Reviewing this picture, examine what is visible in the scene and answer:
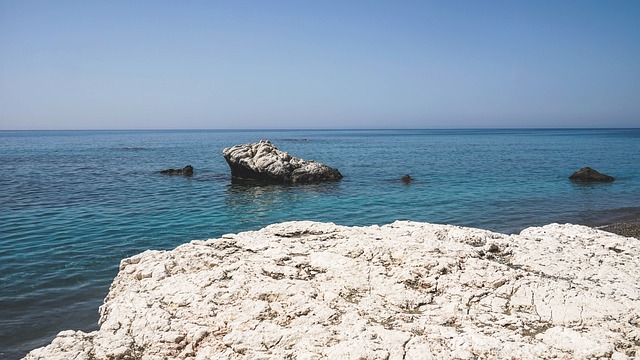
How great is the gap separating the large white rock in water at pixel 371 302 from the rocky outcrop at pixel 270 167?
27.5 metres

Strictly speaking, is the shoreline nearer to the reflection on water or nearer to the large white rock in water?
the large white rock in water

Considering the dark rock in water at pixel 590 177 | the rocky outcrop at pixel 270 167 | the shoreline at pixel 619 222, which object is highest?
the rocky outcrop at pixel 270 167

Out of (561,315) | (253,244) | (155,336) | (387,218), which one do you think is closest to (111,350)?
(155,336)

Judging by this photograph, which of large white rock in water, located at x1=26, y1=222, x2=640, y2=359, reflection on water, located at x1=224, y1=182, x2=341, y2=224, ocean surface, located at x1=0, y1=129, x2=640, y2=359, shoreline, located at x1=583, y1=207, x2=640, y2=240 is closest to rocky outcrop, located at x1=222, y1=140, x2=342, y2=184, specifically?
reflection on water, located at x1=224, y1=182, x2=341, y2=224

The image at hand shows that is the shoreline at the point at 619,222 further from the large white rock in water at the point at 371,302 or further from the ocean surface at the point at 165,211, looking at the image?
the large white rock in water at the point at 371,302

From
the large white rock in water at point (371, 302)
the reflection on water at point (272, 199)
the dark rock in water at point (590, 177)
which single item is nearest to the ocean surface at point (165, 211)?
the reflection on water at point (272, 199)

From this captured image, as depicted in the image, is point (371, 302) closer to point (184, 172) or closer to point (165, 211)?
point (165, 211)

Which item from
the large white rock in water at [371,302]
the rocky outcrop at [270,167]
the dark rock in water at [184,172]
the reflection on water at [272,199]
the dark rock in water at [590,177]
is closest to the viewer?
the large white rock in water at [371,302]

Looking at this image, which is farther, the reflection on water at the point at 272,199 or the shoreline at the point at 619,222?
the reflection on water at the point at 272,199

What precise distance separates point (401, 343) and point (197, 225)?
1715cm

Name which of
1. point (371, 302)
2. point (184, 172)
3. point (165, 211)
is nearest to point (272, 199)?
point (165, 211)

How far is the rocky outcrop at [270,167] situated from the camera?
3524 cm

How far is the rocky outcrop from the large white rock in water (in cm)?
2755

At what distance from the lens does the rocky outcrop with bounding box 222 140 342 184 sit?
35.2 metres
